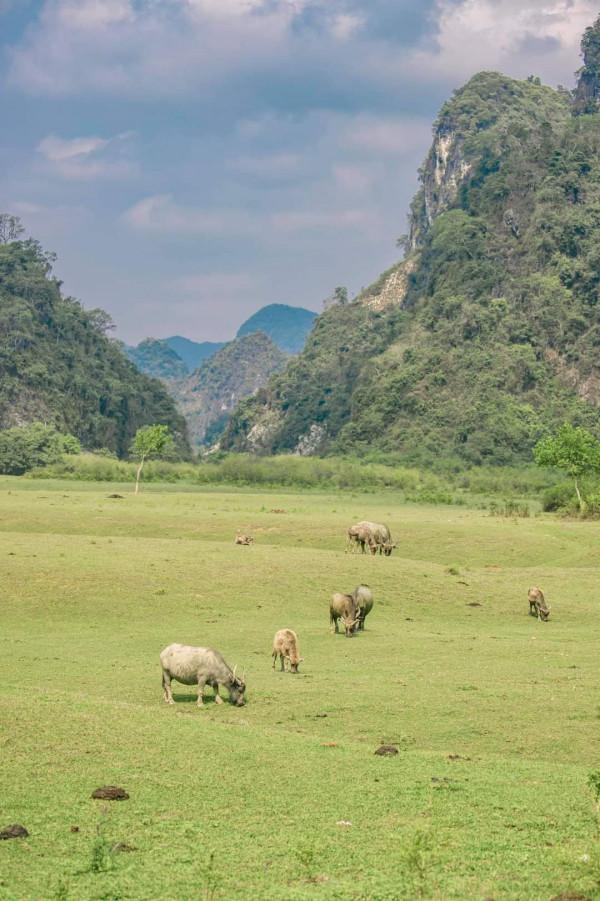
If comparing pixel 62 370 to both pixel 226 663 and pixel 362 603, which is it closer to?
pixel 362 603

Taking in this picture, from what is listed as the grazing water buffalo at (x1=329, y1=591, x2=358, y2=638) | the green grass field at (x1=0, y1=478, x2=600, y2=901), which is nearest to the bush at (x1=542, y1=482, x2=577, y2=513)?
the green grass field at (x1=0, y1=478, x2=600, y2=901)

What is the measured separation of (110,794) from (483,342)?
128500mm

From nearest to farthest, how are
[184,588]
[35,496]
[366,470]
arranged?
1. [184,588]
2. [35,496]
3. [366,470]

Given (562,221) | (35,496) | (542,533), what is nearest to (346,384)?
(562,221)

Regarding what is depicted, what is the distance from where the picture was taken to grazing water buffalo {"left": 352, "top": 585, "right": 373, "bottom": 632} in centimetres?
2908

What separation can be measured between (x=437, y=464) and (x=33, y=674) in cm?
9547

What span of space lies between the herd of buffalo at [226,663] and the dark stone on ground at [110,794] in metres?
6.23

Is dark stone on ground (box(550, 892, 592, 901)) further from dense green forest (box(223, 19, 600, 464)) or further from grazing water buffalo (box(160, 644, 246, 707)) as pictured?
dense green forest (box(223, 19, 600, 464))

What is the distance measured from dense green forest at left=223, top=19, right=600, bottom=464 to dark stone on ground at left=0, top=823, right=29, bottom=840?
108 m

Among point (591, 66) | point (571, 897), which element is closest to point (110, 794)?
point (571, 897)

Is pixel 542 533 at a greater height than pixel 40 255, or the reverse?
pixel 40 255

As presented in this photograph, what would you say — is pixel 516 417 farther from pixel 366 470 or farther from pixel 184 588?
pixel 184 588

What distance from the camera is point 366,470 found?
336 ft

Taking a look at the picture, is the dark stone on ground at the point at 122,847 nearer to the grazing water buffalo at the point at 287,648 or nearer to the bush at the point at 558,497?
the grazing water buffalo at the point at 287,648
